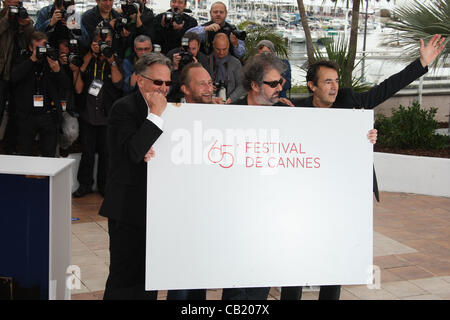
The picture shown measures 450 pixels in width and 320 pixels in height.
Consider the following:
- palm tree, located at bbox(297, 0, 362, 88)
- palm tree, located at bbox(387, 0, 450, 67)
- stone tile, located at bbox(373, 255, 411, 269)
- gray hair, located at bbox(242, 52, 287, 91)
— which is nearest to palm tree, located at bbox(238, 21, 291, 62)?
palm tree, located at bbox(297, 0, 362, 88)

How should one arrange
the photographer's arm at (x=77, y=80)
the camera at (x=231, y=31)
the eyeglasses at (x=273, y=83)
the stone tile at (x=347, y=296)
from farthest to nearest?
the camera at (x=231, y=31)
the photographer's arm at (x=77, y=80)
the stone tile at (x=347, y=296)
the eyeglasses at (x=273, y=83)

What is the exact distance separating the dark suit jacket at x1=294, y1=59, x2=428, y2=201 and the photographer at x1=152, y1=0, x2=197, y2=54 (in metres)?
3.81

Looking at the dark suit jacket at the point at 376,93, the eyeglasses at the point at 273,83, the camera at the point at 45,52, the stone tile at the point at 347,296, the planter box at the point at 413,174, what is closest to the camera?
the eyeglasses at the point at 273,83

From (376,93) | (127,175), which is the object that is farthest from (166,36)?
(127,175)

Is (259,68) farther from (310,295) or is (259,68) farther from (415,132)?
(415,132)

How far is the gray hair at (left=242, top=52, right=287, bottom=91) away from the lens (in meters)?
4.01

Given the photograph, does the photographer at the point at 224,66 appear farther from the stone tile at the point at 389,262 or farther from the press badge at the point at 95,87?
the stone tile at the point at 389,262

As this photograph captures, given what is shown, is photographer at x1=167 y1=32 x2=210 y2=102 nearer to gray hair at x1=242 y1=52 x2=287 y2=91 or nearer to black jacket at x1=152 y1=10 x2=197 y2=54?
black jacket at x1=152 y1=10 x2=197 y2=54

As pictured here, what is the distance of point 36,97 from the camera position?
736 cm

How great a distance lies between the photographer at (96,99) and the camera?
749 cm

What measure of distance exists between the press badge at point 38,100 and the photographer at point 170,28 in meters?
1.57

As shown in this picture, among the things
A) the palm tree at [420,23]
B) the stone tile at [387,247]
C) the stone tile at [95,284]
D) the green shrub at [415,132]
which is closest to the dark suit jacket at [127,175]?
the stone tile at [95,284]

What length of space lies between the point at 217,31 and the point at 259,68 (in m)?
4.14

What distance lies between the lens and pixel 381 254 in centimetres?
631
